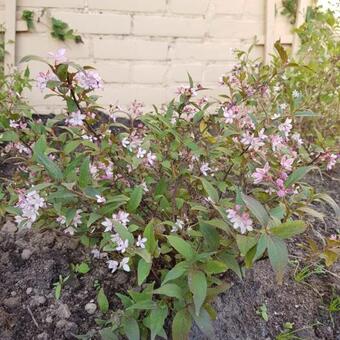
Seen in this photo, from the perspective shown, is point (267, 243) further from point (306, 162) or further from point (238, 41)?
point (238, 41)

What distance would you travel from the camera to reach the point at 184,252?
3.95 feet

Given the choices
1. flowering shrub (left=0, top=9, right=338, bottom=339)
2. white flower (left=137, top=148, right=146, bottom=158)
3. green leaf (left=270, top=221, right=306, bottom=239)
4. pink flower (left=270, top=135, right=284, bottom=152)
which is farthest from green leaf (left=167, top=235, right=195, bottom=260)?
pink flower (left=270, top=135, right=284, bottom=152)

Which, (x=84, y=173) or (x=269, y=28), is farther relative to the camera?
(x=269, y=28)

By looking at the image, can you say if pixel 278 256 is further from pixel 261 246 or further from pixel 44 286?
pixel 44 286

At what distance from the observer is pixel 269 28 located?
2.98m

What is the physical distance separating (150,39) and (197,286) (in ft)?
6.69

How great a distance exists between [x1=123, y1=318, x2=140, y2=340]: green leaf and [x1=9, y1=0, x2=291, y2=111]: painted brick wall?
180 centimetres

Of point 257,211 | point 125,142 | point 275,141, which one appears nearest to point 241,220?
point 257,211

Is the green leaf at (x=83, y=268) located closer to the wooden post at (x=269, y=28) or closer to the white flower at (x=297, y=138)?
the white flower at (x=297, y=138)

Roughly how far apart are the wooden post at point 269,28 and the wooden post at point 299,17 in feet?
0.51

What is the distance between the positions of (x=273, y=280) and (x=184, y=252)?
26.6 inches

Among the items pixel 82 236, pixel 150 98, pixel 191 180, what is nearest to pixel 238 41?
pixel 150 98

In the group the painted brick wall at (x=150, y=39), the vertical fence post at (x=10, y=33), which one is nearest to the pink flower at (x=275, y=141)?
the painted brick wall at (x=150, y=39)

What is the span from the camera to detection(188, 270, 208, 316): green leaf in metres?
1.12
